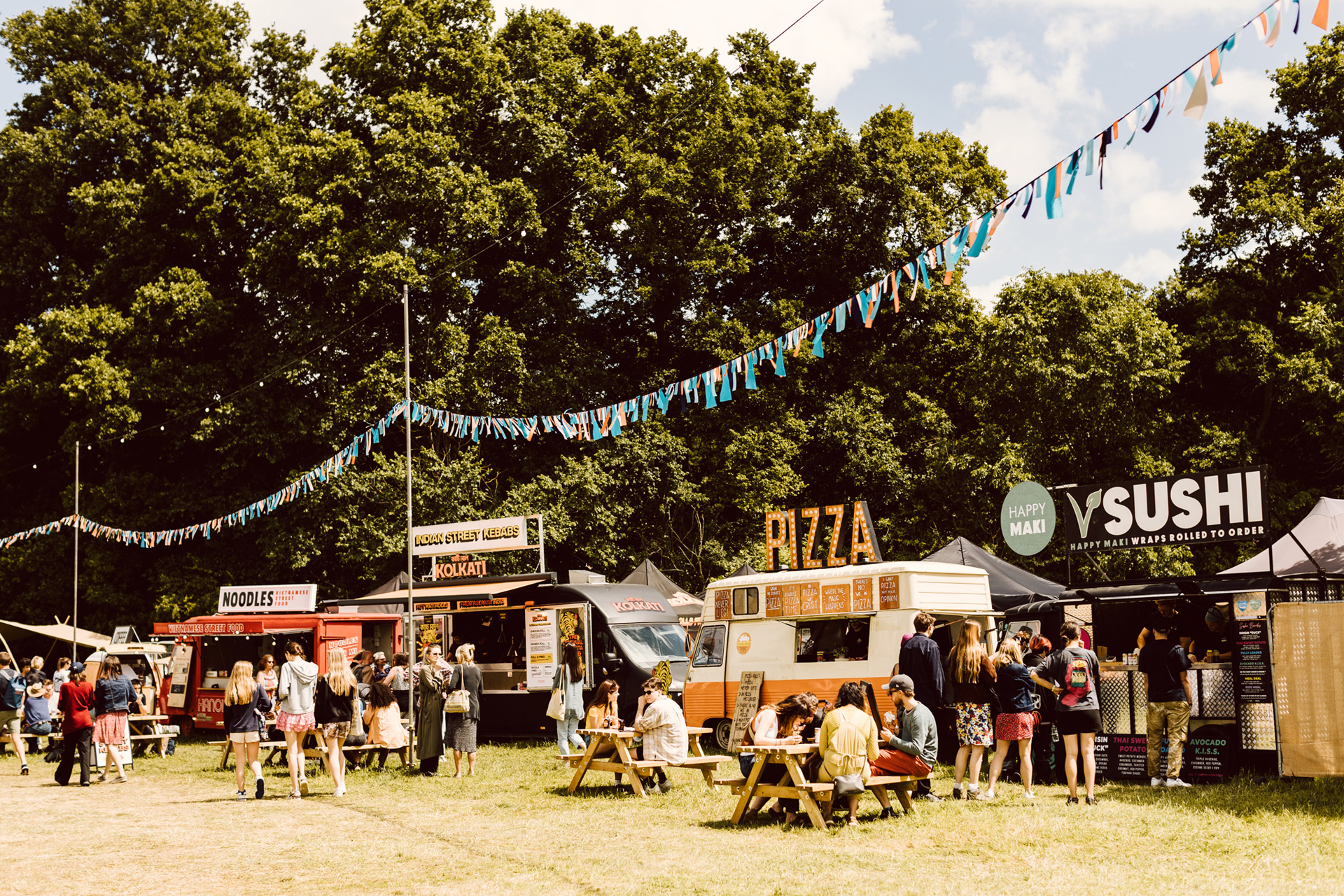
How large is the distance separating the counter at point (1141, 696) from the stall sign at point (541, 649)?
27.2 ft

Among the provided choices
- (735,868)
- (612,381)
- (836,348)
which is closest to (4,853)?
(735,868)

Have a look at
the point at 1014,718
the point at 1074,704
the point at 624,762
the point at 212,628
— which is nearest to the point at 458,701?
the point at 624,762

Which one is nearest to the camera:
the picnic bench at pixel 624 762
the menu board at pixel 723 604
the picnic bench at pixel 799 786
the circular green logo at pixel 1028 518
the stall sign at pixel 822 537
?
the picnic bench at pixel 799 786

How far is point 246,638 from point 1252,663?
55.2 feet

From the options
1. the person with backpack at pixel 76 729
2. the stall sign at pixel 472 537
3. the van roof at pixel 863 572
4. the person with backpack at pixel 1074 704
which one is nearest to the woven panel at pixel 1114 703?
the van roof at pixel 863 572

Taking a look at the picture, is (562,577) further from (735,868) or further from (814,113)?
(814,113)

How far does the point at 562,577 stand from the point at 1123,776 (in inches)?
383

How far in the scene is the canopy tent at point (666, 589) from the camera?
70.1 feet

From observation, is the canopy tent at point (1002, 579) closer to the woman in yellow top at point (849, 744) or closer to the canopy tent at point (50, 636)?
the woman in yellow top at point (849, 744)

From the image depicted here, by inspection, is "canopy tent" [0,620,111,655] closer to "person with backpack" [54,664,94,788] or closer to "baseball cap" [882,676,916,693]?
"person with backpack" [54,664,94,788]

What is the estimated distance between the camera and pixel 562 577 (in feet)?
63.0

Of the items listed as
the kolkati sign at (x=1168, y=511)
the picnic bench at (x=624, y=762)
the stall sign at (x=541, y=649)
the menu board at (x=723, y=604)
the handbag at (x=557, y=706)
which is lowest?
the picnic bench at (x=624, y=762)

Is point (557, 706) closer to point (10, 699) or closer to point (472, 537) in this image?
point (472, 537)

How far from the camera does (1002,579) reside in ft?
54.1
